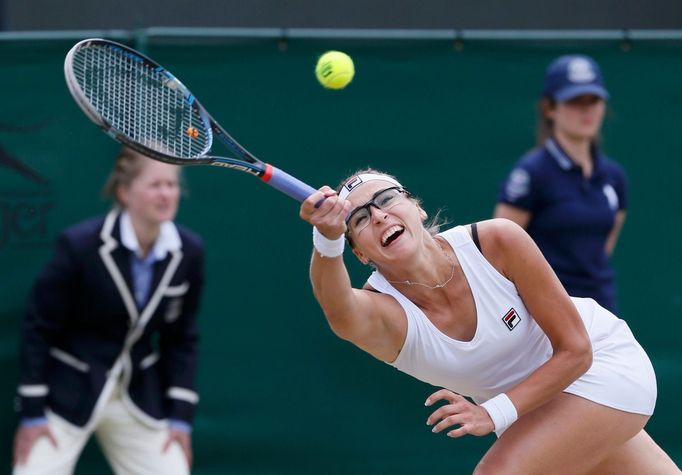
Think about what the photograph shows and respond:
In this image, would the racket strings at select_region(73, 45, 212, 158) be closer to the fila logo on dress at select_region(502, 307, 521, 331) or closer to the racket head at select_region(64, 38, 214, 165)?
the racket head at select_region(64, 38, 214, 165)

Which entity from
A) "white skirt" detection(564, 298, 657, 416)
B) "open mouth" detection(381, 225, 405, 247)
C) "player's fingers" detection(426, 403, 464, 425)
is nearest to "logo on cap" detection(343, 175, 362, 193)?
"open mouth" detection(381, 225, 405, 247)

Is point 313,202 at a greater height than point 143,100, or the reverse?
point 143,100

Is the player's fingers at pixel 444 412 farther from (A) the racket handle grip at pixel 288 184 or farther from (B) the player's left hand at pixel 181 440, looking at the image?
(B) the player's left hand at pixel 181 440

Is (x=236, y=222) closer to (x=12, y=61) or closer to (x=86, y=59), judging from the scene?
(x=12, y=61)

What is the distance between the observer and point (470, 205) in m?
5.66

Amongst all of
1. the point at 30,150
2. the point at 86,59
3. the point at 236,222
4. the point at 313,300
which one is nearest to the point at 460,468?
the point at 313,300

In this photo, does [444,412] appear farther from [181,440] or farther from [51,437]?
[51,437]

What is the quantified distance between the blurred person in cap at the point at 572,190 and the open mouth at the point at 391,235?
1.54 metres

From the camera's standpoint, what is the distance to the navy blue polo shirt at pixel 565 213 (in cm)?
522

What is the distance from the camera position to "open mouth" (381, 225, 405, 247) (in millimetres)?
3695

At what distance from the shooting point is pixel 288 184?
3.58m

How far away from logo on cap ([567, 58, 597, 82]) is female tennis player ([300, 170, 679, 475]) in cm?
162

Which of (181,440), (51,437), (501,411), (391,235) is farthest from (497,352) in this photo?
(51,437)

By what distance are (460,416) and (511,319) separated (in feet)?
1.30
